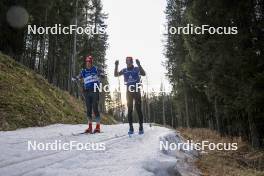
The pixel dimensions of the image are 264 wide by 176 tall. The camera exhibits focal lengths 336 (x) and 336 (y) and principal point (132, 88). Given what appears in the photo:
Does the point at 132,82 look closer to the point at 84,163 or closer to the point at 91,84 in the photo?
the point at 91,84

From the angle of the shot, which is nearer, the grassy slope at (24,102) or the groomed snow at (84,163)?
the groomed snow at (84,163)

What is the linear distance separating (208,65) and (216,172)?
474 inches

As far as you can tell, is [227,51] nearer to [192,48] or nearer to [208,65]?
[208,65]

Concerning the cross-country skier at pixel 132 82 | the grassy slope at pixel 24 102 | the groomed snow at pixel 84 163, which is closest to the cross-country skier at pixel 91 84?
the cross-country skier at pixel 132 82

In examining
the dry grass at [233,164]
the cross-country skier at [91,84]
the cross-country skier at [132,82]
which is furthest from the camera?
the cross-country skier at [91,84]

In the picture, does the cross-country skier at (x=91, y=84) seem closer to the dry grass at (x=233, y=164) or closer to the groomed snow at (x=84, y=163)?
the dry grass at (x=233, y=164)

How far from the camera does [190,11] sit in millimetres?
19312

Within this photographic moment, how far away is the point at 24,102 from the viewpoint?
1600 centimetres

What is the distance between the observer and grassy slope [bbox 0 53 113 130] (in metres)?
14.1

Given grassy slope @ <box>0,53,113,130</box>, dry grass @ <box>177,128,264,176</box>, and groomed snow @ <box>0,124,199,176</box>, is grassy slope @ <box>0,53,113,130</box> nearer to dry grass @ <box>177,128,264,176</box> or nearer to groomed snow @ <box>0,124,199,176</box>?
groomed snow @ <box>0,124,199,176</box>

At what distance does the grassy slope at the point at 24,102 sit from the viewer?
1409cm

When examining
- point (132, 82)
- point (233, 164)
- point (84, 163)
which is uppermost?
point (132, 82)

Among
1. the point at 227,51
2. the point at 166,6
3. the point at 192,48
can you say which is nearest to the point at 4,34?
the point at 192,48

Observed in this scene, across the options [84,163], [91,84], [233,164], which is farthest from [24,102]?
[84,163]
